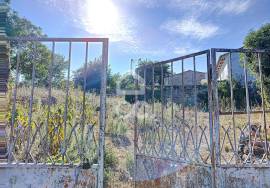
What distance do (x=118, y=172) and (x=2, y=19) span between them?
2838 millimetres

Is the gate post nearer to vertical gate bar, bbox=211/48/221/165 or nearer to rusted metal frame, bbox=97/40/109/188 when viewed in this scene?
vertical gate bar, bbox=211/48/221/165

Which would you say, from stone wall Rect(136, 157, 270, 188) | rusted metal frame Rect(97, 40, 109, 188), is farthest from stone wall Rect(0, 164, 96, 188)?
stone wall Rect(136, 157, 270, 188)

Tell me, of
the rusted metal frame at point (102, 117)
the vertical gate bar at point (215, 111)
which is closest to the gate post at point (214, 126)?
the vertical gate bar at point (215, 111)

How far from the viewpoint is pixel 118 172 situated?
14.9 ft

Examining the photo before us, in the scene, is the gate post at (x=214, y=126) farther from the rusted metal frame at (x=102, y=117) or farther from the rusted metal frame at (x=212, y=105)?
the rusted metal frame at (x=102, y=117)

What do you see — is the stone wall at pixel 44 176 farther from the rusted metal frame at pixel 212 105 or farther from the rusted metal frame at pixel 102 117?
the rusted metal frame at pixel 212 105

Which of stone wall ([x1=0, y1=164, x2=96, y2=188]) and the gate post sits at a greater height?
the gate post

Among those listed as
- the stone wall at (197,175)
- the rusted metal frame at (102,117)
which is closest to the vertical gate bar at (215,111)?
the stone wall at (197,175)

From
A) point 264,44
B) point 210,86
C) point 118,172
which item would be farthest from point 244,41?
point 210,86

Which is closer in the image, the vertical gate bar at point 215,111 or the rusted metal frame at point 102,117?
the rusted metal frame at point 102,117

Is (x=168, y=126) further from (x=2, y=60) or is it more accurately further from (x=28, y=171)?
(x=2, y=60)

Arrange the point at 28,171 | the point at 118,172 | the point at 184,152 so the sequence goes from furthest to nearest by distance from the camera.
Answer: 1. the point at 118,172
2. the point at 184,152
3. the point at 28,171

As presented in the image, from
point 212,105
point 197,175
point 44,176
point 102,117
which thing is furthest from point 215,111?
point 44,176

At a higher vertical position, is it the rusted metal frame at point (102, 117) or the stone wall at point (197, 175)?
the rusted metal frame at point (102, 117)
